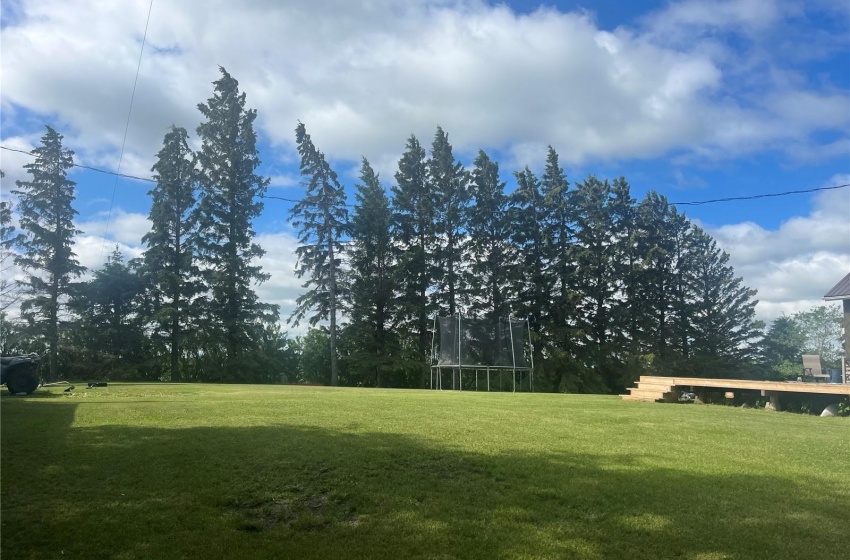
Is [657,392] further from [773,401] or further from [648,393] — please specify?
[773,401]

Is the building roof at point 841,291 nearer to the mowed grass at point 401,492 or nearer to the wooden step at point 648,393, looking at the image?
the wooden step at point 648,393

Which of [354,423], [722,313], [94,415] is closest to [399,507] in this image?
[354,423]

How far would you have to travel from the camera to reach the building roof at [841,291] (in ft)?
71.9

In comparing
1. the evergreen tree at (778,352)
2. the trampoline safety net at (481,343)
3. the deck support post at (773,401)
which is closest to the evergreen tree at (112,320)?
the trampoline safety net at (481,343)

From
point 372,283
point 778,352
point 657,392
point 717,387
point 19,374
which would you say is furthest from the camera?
point 778,352

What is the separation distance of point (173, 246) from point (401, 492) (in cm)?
3236

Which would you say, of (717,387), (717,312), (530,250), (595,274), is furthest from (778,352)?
(717,387)

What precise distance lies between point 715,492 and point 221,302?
104 feet

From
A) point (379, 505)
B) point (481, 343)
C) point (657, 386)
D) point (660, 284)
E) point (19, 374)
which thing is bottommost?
point (379, 505)

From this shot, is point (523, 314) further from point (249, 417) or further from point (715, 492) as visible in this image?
point (715, 492)

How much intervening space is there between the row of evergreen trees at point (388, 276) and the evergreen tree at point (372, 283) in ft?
0.29

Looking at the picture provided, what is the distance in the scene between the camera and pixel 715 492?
541cm

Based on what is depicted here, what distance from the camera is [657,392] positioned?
17266 millimetres

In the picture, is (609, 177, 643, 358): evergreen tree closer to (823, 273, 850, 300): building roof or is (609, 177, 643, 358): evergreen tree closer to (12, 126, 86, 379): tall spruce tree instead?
Result: (823, 273, 850, 300): building roof
